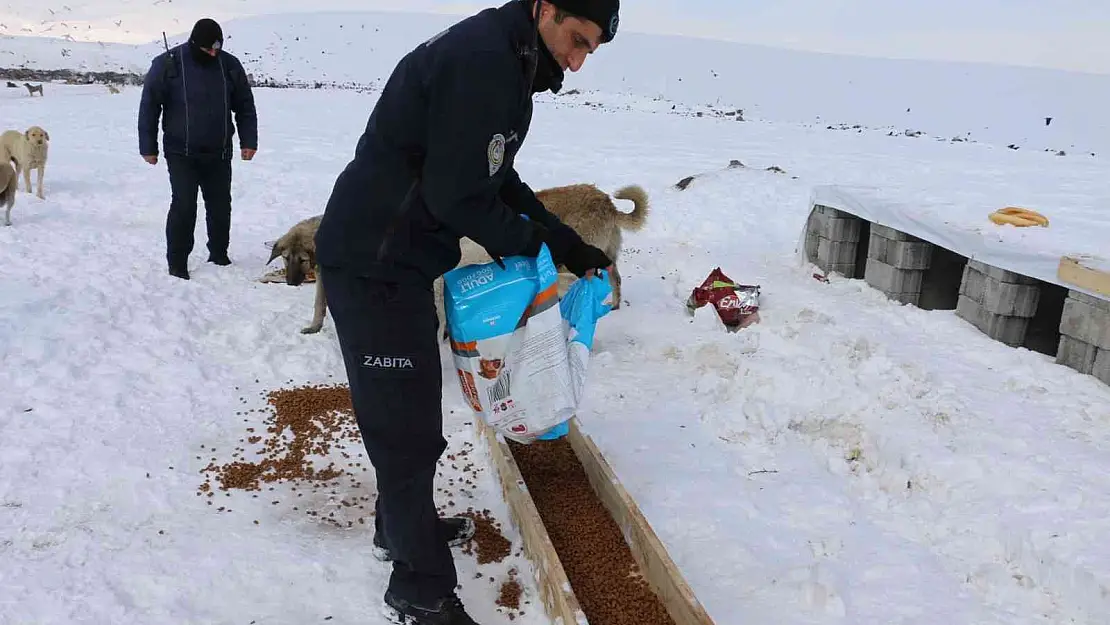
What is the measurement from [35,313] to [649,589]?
4.18 metres

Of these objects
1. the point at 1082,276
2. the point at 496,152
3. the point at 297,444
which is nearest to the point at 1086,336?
the point at 1082,276

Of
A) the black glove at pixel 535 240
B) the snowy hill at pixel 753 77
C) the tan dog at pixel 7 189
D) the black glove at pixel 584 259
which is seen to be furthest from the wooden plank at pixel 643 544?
the snowy hill at pixel 753 77

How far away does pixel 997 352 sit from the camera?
15.5 feet

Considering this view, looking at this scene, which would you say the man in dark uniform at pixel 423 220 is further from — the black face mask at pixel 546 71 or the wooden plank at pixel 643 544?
the wooden plank at pixel 643 544

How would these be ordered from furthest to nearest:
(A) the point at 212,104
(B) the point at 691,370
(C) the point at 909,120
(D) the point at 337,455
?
(C) the point at 909,120
(A) the point at 212,104
(B) the point at 691,370
(D) the point at 337,455

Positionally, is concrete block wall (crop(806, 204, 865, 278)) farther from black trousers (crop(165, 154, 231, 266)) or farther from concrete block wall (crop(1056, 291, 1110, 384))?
black trousers (crop(165, 154, 231, 266))

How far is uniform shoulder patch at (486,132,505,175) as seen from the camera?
73.8 inches

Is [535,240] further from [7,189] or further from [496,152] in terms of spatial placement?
[7,189]

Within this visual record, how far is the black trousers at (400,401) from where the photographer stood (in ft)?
6.89

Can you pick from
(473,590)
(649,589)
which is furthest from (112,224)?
(649,589)

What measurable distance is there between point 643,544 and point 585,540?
0.30 m

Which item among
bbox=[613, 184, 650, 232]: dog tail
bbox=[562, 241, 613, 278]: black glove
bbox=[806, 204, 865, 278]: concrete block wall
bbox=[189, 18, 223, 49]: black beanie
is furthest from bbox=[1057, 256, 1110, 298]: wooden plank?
bbox=[189, 18, 223, 49]: black beanie

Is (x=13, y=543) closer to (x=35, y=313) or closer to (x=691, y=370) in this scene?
(x=35, y=313)

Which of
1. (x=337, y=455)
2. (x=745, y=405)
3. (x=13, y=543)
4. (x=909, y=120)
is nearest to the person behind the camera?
(x=13, y=543)
